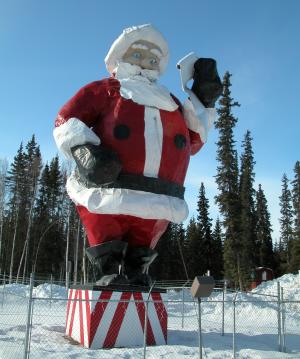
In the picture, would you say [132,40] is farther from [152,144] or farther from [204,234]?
[204,234]

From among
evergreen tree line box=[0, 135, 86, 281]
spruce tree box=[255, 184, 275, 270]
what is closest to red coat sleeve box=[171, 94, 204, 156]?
evergreen tree line box=[0, 135, 86, 281]

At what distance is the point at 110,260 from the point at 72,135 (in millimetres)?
1700

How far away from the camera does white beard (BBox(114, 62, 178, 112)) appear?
247 inches

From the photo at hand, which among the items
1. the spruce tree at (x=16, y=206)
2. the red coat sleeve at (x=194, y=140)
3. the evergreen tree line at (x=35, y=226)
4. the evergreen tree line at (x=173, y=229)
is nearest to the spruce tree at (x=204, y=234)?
the evergreen tree line at (x=173, y=229)

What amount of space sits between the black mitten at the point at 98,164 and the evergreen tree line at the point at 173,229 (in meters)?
18.7

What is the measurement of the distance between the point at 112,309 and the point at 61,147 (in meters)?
2.17

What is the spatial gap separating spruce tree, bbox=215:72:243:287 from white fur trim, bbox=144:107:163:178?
62.7ft

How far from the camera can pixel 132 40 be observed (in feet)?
21.9

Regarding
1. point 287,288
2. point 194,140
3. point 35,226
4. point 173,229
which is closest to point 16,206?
point 35,226

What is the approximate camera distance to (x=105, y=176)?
558 centimetres

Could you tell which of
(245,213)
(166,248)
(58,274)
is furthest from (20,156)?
(245,213)

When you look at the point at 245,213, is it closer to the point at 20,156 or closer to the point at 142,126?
the point at 20,156

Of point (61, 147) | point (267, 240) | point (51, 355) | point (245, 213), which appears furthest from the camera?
point (267, 240)

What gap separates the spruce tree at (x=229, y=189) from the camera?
971 inches
